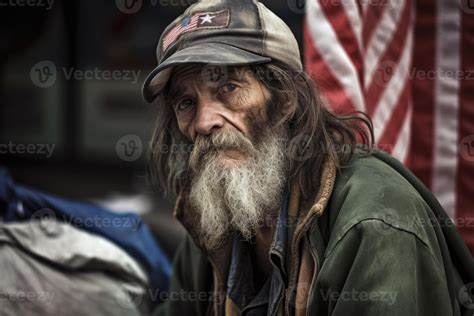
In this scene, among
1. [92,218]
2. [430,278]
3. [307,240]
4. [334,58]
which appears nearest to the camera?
[430,278]

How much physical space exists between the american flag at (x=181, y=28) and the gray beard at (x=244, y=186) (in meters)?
0.37

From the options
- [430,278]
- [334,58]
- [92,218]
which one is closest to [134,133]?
[92,218]

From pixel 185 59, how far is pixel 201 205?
0.53 metres

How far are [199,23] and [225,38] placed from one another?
116mm

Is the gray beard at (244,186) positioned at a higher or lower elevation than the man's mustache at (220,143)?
lower

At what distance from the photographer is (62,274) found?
3131 millimetres

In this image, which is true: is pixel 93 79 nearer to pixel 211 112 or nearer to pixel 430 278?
pixel 211 112

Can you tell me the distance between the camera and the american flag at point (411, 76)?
3.12m

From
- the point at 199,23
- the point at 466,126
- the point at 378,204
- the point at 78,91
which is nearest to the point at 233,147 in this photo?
the point at 199,23

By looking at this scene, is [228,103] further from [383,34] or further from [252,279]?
[383,34]

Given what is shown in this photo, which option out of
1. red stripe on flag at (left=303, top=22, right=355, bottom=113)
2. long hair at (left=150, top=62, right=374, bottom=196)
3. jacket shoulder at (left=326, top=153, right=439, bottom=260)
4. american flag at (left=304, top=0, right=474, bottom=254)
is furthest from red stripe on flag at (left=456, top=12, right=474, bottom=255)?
jacket shoulder at (left=326, top=153, right=439, bottom=260)

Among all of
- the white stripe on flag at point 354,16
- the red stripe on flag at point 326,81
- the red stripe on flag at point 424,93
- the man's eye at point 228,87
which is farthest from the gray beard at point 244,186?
the red stripe on flag at point 424,93

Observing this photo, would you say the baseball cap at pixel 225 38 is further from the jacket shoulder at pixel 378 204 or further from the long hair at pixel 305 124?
the jacket shoulder at pixel 378 204

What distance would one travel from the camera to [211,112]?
96.9 inches
